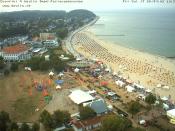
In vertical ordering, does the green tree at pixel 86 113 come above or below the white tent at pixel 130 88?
above

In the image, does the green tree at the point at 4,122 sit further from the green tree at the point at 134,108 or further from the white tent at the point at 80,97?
the green tree at the point at 134,108

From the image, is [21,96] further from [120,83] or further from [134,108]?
[134,108]

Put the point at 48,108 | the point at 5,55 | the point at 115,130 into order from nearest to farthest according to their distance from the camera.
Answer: the point at 115,130 < the point at 48,108 < the point at 5,55

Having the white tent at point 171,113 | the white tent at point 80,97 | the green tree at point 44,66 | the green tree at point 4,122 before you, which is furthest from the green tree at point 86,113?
the green tree at point 44,66

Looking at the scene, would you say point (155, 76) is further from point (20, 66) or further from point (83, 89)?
point (20, 66)

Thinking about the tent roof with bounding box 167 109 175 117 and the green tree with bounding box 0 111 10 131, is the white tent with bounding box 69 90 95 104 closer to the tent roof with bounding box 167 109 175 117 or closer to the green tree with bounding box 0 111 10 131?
the tent roof with bounding box 167 109 175 117

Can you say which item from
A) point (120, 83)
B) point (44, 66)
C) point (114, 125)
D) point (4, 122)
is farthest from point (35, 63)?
point (114, 125)

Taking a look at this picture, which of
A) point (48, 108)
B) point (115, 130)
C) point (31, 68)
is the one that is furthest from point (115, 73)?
point (115, 130)
